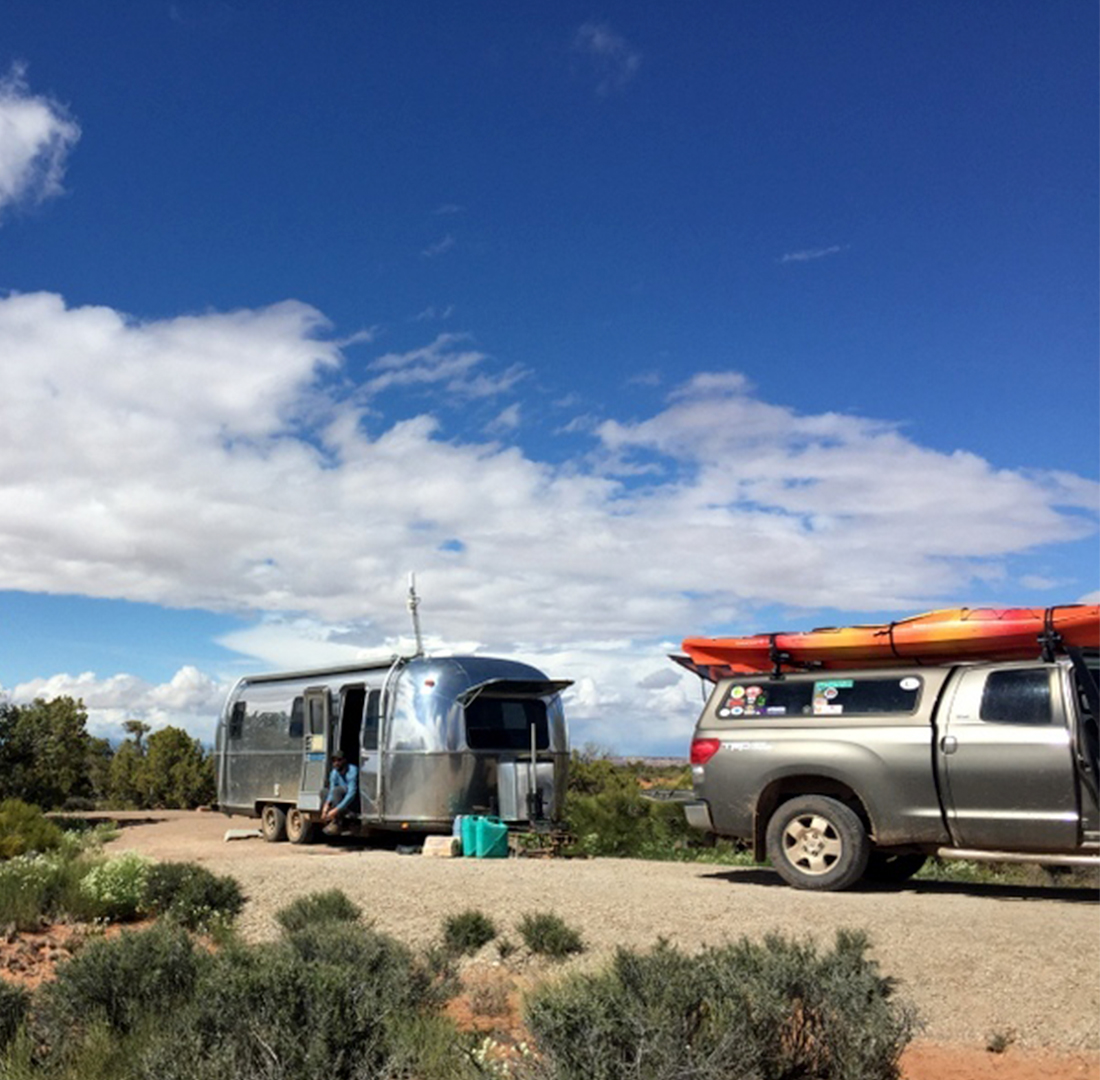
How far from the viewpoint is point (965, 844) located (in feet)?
31.9

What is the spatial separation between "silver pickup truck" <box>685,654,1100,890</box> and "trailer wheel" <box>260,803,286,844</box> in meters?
8.97

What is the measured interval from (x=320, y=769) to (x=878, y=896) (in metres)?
9.16

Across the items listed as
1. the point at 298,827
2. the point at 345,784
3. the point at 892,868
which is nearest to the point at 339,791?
the point at 345,784

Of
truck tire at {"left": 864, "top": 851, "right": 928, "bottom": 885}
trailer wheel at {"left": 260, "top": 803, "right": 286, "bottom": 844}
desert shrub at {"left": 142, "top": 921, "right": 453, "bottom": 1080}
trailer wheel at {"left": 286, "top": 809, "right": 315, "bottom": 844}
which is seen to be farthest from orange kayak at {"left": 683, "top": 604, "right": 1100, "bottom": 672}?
trailer wheel at {"left": 260, "top": 803, "right": 286, "bottom": 844}

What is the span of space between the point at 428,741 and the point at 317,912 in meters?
→ 6.02

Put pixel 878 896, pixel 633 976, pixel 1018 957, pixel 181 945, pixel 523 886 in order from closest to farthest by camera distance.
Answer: pixel 633 976 → pixel 181 945 → pixel 1018 957 → pixel 878 896 → pixel 523 886

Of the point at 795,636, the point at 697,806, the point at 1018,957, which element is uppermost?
the point at 795,636

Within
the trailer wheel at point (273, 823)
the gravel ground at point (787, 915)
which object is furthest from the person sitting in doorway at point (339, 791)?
the gravel ground at point (787, 915)

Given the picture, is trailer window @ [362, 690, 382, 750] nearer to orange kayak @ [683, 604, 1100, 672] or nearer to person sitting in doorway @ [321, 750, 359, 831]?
person sitting in doorway @ [321, 750, 359, 831]

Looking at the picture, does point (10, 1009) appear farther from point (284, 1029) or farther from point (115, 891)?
point (115, 891)

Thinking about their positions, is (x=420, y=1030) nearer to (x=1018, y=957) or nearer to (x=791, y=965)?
(x=791, y=965)

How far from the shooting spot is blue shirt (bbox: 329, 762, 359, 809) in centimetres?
1623

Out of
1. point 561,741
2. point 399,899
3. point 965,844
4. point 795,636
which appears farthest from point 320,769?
point 965,844

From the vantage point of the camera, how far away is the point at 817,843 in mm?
10320
